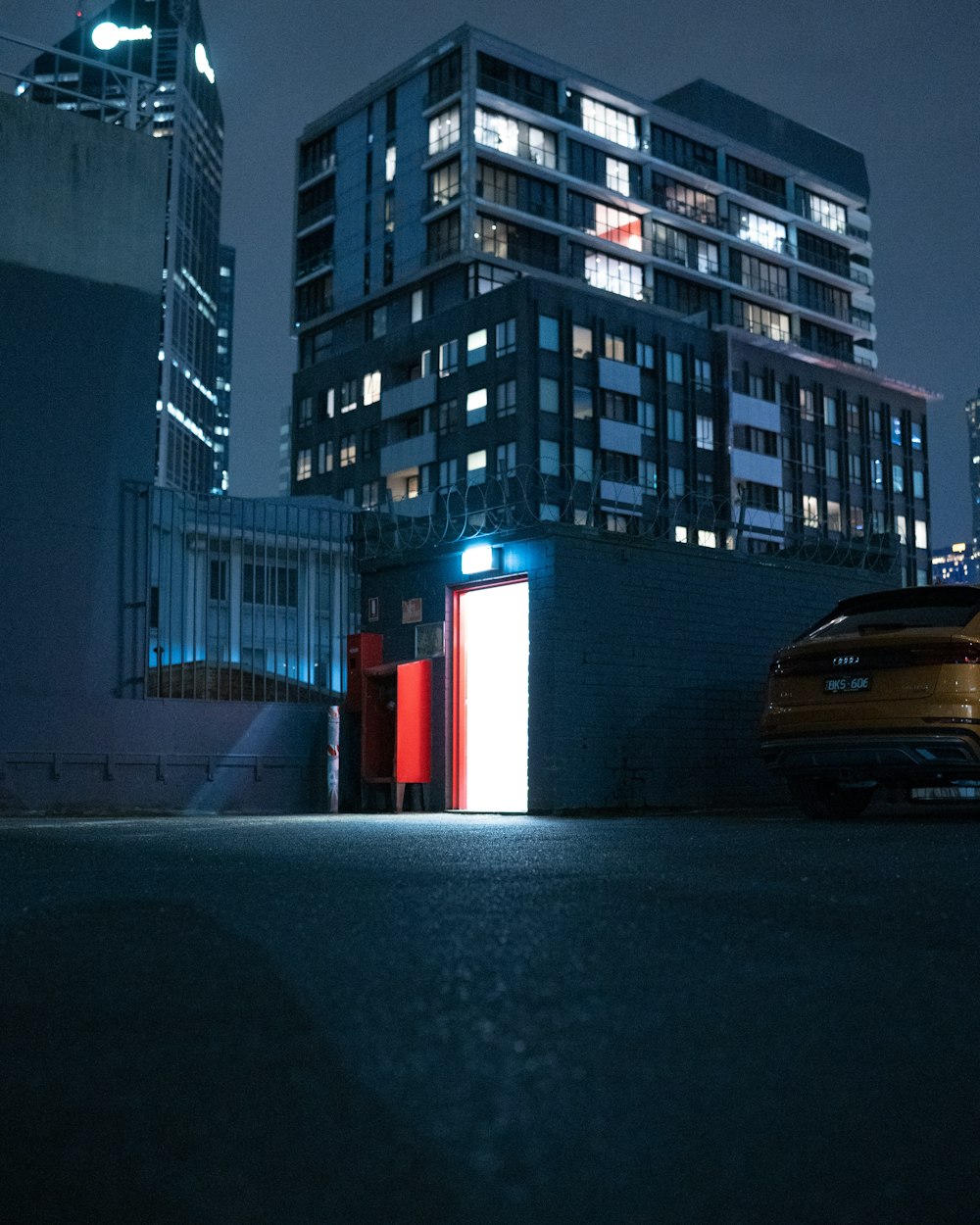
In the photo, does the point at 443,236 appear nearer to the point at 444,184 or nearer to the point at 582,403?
the point at 444,184

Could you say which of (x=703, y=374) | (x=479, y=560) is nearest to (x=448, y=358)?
(x=703, y=374)

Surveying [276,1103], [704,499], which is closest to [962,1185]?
[276,1103]

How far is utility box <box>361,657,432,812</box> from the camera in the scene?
16703mm

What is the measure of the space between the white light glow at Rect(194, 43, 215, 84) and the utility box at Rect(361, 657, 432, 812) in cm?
14976

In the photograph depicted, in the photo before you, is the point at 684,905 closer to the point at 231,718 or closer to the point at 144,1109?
the point at 144,1109

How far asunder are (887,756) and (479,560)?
24.9ft

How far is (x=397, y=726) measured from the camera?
655 inches

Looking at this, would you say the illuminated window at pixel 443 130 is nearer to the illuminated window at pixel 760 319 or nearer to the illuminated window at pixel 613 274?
the illuminated window at pixel 613 274

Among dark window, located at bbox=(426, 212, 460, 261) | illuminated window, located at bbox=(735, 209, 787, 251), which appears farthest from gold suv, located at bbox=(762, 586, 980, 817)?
illuminated window, located at bbox=(735, 209, 787, 251)

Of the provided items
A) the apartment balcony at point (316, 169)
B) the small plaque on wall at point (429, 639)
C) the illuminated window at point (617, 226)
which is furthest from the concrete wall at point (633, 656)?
the apartment balcony at point (316, 169)

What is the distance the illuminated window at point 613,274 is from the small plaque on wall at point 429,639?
52122mm

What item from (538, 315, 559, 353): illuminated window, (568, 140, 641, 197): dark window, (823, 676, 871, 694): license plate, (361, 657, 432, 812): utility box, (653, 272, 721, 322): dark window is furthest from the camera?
(653, 272, 721, 322): dark window

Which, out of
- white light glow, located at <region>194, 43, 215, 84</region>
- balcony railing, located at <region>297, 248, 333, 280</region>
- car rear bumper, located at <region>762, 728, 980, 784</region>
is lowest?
car rear bumper, located at <region>762, 728, 980, 784</region>

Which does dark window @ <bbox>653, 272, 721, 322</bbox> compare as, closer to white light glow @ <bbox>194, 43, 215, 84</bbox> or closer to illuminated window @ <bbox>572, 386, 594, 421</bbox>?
illuminated window @ <bbox>572, 386, 594, 421</bbox>
